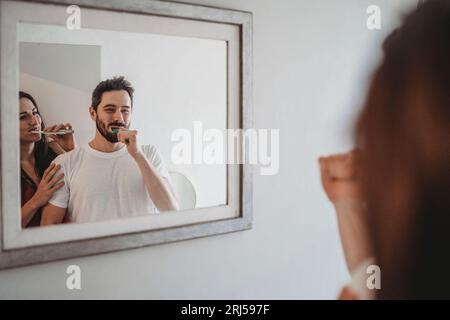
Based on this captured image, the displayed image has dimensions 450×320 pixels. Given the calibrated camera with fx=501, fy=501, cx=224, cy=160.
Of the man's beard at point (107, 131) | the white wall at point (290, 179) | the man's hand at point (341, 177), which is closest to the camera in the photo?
the man's beard at point (107, 131)

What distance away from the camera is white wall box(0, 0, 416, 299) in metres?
1.30

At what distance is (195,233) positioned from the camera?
4.23 ft

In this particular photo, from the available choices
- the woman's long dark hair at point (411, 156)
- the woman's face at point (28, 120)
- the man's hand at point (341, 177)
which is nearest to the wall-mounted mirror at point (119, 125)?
the woman's face at point (28, 120)

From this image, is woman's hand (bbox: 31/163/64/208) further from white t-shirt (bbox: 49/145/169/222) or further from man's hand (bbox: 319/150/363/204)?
man's hand (bbox: 319/150/363/204)

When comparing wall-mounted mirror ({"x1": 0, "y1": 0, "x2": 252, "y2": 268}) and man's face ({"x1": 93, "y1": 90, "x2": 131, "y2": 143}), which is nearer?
wall-mounted mirror ({"x1": 0, "y1": 0, "x2": 252, "y2": 268})

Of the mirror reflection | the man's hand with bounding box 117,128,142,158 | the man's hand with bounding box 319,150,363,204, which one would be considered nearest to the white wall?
the man's hand with bounding box 319,150,363,204

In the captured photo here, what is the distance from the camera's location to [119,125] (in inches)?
45.9

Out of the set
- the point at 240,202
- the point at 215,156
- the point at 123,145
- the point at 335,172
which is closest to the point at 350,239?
the point at 335,172

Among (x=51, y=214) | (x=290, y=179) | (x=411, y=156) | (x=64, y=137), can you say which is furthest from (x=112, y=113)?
(x=411, y=156)

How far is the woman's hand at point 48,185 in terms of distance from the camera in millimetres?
1054

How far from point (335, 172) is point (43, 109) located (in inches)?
37.9

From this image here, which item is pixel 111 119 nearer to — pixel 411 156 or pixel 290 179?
pixel 290 179

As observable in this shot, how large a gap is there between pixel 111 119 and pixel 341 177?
832 mm

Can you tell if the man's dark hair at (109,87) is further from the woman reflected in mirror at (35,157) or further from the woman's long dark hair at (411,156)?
the woman's long dark hair at (411,156)
